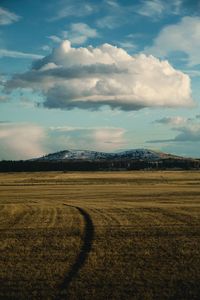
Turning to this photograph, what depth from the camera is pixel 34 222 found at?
3497 centimetres

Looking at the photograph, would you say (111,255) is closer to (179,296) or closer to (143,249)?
(143,249)

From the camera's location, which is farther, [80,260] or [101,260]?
[80,260]

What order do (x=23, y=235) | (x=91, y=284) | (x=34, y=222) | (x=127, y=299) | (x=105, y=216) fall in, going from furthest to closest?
(x=105, y=216)
(x=34, y=222)
(x=23, y=235)
(x=91, y=284)
(x=127, y=299)

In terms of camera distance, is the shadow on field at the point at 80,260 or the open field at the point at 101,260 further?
the shadow on field at the point at 80,260

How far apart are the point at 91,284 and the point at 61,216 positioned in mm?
23578

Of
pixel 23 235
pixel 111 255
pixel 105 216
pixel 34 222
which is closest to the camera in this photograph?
pixel 111 255

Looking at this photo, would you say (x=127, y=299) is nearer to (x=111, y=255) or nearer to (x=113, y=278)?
(x=113, y=278)

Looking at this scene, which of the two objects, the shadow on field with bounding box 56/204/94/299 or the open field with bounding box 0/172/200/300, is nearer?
the open field with bounding box 0/172/200/300

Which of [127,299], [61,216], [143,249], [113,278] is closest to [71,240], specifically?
[143,249]

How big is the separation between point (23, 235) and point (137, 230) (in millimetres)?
6755

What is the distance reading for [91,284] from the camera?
54.5 feet

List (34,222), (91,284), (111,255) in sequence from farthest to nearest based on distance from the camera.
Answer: (34,222) < (111,255) < (91,284)

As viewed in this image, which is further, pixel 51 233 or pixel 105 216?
pixel 105 216

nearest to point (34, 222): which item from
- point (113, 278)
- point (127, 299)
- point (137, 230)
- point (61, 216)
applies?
point (61, 216)
